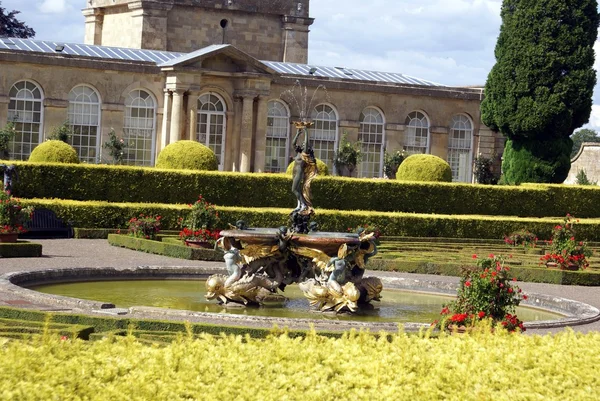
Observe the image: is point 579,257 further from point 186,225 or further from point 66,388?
point 66,388

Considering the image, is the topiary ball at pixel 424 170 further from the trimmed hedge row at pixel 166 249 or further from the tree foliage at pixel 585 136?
the tree foliage at pixel 585 136

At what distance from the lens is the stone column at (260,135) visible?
40750 millimetres

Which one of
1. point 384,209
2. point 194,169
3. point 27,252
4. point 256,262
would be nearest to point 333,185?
point 384,209

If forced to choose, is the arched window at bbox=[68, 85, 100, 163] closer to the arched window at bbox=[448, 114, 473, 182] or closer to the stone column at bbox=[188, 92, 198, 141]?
the stone column at bbox=[188, 92, 198, 141]

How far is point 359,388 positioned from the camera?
339 inches

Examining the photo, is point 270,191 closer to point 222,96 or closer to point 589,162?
point 222,96

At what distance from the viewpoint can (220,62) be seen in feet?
133

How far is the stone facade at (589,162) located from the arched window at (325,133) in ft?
48.5

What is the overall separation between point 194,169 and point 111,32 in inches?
727

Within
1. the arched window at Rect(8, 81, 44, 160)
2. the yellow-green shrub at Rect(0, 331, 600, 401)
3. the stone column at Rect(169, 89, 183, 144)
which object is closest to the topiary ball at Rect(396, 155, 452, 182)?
the stone column at Rect(169, 89, 183, 144)

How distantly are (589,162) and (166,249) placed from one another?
33140 millimetres

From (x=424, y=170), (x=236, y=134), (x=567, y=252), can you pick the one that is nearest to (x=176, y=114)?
(x=236, y=134)

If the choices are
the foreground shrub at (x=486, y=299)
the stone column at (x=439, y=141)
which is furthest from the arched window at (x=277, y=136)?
the foreground shrub at (x=486, y=299)

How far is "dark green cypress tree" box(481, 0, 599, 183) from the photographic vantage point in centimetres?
4153
